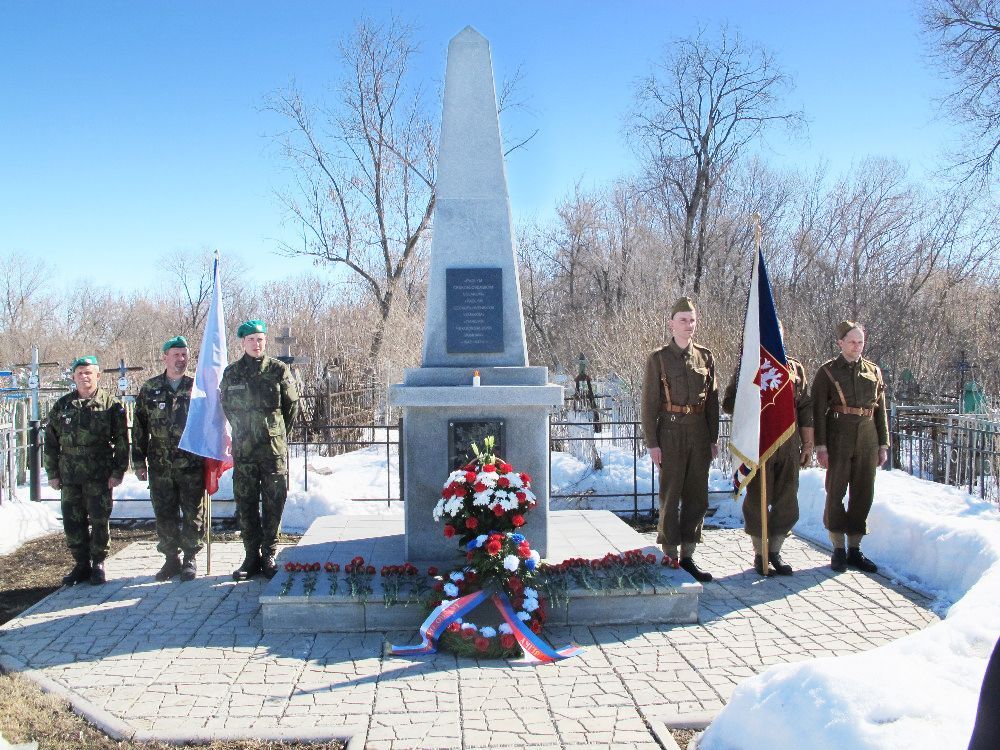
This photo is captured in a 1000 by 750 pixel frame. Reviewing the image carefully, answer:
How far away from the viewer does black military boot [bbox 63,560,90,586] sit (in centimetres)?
612

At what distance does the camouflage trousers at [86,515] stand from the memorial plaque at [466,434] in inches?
108

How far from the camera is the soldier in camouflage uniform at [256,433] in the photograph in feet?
19.8

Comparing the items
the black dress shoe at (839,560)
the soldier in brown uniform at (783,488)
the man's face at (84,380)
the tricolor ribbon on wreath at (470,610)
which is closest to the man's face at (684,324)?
the soldier in brown uniform at (783,488)

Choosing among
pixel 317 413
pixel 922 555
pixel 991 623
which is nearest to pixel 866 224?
pixel 317 413

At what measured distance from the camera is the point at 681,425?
5.78 m

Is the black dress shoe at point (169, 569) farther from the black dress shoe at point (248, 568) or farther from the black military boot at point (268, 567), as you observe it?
the black military boot at point (268, 567)

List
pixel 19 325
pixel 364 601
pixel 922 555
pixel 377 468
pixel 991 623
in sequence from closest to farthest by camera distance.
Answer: pixel 991 623 < pixel 364 601 < pixel 922 555 < pixel 377 468 < pixel 19 325

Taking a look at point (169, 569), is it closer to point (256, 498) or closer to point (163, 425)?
point (256, 498)

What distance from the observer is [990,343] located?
21453 millimetres

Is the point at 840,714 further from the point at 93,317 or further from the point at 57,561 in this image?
the point at 93,317

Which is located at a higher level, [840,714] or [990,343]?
[990,343]

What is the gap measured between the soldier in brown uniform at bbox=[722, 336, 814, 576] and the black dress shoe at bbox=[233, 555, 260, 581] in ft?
12.7

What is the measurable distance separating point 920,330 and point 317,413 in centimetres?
1692

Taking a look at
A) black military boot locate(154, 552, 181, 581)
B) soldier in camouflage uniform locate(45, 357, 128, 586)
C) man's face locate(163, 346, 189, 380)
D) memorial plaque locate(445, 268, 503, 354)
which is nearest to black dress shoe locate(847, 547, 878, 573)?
memorial plaque locate(445, 268, 503, 354)
